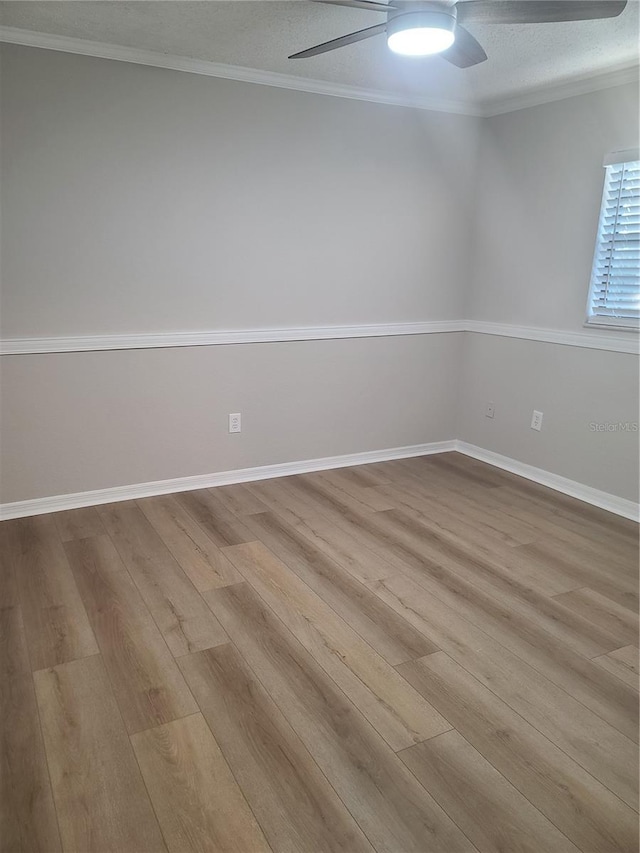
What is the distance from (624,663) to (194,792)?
1.50 meters

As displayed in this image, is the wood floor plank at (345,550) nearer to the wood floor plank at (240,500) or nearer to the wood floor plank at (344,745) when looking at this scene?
the wood floor plank at (240,500)

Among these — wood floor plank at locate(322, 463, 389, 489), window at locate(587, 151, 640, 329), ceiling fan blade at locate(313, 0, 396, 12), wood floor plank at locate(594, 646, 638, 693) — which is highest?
ceiling fan blade at locate(313, 0, 396, 12)

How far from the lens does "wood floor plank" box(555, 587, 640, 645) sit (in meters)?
2.41

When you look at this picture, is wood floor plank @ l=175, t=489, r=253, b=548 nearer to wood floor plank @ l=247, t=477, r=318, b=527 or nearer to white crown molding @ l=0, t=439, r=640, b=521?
white crown molding @ l=0, t=439, r=640, b=521

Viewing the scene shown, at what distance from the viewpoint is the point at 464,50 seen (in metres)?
2.36

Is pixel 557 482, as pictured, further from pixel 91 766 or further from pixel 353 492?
pixel 91 766

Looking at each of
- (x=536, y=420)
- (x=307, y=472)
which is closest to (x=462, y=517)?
(x=536, y=420)

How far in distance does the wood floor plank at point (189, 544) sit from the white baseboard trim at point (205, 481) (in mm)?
85

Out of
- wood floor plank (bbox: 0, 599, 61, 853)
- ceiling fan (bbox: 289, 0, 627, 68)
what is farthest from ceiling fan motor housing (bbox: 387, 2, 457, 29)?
wood floor plank (bbox: 0, 599, 61, 853)

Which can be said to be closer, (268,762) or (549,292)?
(268,762)

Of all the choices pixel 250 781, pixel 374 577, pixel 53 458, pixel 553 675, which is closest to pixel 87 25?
pixel 53 458

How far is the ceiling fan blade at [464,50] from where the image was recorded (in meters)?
2.24

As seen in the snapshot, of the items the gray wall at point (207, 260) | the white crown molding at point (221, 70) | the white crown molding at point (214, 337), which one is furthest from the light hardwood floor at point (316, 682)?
the white crown molding at point (221, 70)

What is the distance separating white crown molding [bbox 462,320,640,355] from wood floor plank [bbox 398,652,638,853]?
2090mm
